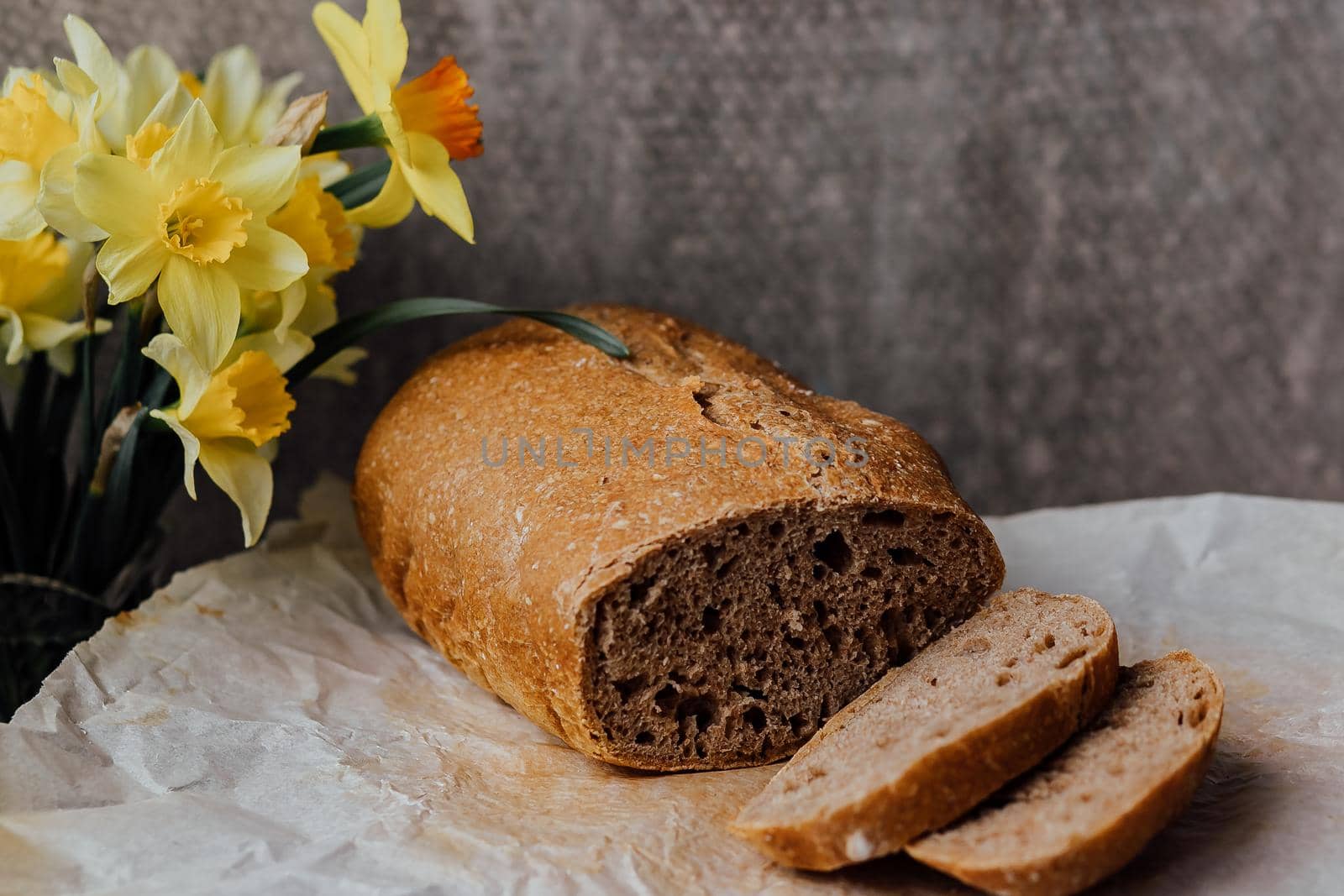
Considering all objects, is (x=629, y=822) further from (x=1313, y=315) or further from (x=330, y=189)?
(x=1313, y=315)

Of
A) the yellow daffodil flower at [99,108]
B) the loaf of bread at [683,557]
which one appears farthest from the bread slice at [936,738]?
the yellow daffodil flower at [99,108]

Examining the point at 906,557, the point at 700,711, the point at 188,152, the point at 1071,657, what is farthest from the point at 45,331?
the point at 1071,657

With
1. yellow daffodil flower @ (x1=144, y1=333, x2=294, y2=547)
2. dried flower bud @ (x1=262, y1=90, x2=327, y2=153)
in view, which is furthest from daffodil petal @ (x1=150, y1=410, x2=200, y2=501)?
dried flower bud @ (x1=262, y1=90, x2=327, y2=153)

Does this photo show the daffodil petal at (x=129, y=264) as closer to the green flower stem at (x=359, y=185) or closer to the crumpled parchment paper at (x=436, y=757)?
the green flower stem at (x=359, y=185)

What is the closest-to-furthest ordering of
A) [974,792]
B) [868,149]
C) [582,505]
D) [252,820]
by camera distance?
[974,792] → [252,820] → [582,505] → [868,149]

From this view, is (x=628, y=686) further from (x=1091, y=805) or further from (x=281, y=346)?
(x=281, y=346)

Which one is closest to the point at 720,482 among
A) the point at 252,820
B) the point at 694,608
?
the point at 694,608
